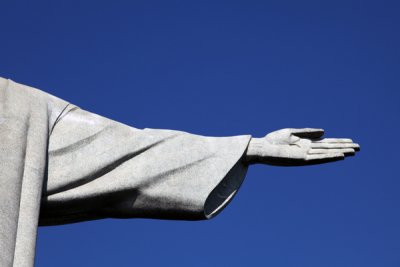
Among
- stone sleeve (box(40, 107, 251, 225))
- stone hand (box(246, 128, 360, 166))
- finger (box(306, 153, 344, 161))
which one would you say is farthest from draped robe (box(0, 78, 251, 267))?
finger (box(306, 153, 344, 161))

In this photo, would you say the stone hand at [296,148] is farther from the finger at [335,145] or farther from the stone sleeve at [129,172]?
the stone sleeve at [129,172]

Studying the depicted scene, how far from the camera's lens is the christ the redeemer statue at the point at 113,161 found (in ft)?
28.9

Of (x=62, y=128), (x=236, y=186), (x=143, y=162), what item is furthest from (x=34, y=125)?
(x=236, y=186)

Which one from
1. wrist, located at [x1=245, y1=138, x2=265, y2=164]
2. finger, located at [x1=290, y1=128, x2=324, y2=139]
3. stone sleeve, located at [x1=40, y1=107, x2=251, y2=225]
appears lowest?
stone sleeve, located at [x1=40, y1=107, x2=251, y2=225]

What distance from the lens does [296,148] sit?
9.74 meters

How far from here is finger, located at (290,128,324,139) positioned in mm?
9836

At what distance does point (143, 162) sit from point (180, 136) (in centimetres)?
47

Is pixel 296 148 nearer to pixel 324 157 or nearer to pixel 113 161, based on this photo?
pixel 324 157

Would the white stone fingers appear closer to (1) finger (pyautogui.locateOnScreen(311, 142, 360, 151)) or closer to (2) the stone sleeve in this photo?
(1) finger (pyautogui.locateOnScreen(311, 142, 360, 151))

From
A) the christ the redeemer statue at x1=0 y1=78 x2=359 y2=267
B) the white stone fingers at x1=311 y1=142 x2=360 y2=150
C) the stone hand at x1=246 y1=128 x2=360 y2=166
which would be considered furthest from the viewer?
the white stone fingers at x1=311 y1=142 x2=360 y2=150

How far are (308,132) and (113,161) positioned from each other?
1.80 meters

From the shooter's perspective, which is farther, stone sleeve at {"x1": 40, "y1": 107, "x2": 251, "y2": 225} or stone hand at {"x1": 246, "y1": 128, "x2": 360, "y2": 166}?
stone hand at {"x1": 246, "y1": 128, "x2": 360, "y2": 166}

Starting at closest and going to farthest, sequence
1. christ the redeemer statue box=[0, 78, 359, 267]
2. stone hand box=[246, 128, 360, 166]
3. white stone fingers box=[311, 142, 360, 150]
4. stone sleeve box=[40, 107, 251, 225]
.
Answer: christ the redeemer statue box=[0, 78, 359, 267], stone sleeve box=[40, 107, 251, 225], stone hand box=[246, 128, 360, 166], white stone fingers box=[311, 142, 360, 150]

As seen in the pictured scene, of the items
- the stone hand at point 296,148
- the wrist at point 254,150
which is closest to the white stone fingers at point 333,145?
the stone hand at point 296,148
